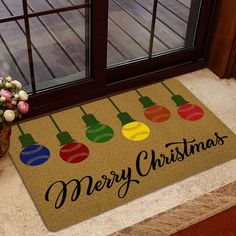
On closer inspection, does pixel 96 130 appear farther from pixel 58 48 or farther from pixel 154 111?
pixel 58 48

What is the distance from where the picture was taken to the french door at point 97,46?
6.33ft

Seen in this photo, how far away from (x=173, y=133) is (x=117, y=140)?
0.26m

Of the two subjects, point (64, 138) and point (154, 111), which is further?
point (154, 111)

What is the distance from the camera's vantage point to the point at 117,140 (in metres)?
1.86

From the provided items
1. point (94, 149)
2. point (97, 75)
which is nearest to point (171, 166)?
point (94, 149)

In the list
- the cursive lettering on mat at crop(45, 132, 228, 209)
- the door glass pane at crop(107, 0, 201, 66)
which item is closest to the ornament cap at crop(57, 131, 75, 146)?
the cursive lettering on mat at crop(45, 132, 228, 209)

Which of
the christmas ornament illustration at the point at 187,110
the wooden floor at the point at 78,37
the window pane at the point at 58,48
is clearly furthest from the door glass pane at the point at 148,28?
the christmas ornament illustration at the point at 187,110

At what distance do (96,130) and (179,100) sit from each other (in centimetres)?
47

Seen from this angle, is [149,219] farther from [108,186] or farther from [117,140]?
[117,140]

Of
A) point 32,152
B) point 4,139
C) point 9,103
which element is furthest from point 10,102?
point 32,152

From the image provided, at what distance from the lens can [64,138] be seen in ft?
6.06

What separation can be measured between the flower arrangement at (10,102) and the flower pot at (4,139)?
0.12ft

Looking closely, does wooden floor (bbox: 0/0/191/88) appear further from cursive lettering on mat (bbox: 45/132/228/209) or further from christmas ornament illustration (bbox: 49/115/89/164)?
cursive lettering on mat (bbox: 45/132/228/209)

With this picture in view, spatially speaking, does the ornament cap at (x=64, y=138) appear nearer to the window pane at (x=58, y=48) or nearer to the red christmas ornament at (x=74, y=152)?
the red christmas ornament at (x=74, y=152)
